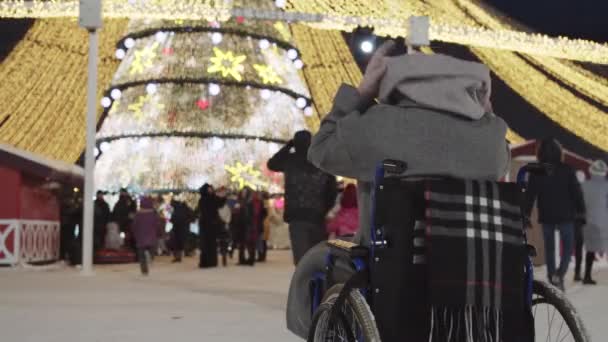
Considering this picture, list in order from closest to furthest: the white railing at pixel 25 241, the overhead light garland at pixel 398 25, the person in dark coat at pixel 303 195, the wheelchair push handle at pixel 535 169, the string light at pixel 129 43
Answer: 1. the wheelchair push handle at pixel 535 169
2. the person in dark coat at pixel 303 195
3. the white railing at pixel 25 241
4. the overhead light garland at pixel 398 25
5. the string light at pixel 129 43

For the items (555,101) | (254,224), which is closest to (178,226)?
(254,224)

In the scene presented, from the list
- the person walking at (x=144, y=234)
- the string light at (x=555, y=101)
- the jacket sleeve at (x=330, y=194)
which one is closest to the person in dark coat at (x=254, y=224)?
the person walking at (x=144, y=234)

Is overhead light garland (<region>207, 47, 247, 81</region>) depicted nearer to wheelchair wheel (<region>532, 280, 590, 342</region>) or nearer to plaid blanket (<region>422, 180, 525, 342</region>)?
wheelchair wheel (<region>532, 280, 590, 342</region>)

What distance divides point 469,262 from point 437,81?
2.14 ft

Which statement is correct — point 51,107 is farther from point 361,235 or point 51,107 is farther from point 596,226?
point 361,235

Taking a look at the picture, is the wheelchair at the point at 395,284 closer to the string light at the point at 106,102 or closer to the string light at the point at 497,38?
the string light at the point at 497,38

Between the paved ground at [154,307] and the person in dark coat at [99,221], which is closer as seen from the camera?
the paved ground at [154,307]

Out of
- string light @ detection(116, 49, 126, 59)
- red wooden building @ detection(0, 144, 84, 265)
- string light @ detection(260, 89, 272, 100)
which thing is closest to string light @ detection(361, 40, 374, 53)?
red wooden building @ detection(0, 144, 84, 265)

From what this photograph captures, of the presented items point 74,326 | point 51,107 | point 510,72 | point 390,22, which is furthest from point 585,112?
point 51,107

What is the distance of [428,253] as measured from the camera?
115 inches

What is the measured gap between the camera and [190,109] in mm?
25469

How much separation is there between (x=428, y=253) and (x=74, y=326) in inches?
172

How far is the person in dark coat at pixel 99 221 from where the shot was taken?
1839 cm

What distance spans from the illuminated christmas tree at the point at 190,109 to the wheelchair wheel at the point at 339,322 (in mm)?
22262
